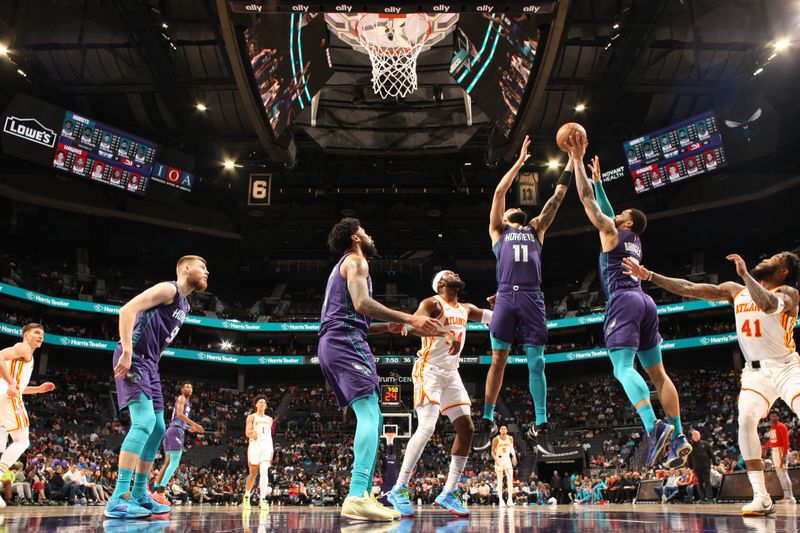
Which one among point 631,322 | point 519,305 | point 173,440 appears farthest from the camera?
point 173,440

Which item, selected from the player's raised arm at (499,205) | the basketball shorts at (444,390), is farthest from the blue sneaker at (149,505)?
the player's raised arm at (499,205)

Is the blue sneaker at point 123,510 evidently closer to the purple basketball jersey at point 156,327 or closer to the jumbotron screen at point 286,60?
the purple basketball jersey at point 156,327

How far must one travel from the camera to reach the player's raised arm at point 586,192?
6672 millimetres

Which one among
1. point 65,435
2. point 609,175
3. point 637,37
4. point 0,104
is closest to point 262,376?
point 65,435

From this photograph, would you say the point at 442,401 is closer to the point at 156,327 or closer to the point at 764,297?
the point at 156,327

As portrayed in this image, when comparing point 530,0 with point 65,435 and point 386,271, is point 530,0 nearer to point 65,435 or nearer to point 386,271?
point 65,435

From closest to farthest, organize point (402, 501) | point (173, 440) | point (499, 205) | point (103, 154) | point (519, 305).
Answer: point (402, 501) → point (519, 305) → point (499, 205) → point (173, 440) → point (103, 154)

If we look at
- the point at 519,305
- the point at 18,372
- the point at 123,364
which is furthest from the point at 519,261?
the point at 18,372

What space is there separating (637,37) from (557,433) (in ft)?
63.7

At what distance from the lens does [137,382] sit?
5.74 metres

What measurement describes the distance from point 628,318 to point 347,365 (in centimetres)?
322

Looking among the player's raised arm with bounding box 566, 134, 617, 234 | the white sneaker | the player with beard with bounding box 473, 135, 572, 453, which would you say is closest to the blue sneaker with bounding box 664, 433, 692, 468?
the white sneaker

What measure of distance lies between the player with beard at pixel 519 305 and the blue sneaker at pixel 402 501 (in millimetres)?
1031

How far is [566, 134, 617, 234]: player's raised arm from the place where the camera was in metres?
6.67
